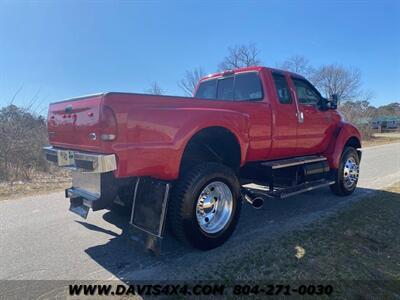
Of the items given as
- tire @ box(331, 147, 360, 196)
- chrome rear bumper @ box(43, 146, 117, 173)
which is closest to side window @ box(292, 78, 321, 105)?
tire @ box(331, 147, 360, 196)

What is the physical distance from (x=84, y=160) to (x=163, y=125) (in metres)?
0.91

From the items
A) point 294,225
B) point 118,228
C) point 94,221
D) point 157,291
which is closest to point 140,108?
point 157,291

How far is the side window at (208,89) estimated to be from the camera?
5473mm

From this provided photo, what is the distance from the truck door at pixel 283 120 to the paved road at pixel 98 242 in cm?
109

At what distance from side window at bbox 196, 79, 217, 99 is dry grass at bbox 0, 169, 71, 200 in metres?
4.34

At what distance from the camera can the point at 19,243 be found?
382cm

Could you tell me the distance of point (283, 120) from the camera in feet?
15.7

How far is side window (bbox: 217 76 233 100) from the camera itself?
516 centimetres

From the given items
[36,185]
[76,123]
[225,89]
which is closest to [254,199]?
[225,89]

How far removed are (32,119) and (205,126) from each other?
30.1 feet

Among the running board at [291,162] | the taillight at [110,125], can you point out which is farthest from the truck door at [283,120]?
the taillight at [110,125]

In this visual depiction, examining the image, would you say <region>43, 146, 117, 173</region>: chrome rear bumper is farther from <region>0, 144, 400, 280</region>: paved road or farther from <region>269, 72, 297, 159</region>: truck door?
<region>269, 72, 297, 159</region>: truck door

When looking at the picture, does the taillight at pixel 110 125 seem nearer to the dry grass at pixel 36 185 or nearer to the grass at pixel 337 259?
the grass at pixel 337 259

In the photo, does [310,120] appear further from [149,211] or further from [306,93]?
[149,211]
